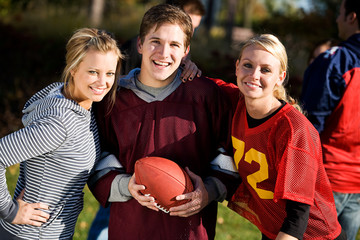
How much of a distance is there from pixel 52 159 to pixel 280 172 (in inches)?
51.6

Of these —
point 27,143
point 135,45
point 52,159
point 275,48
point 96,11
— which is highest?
point 275,48

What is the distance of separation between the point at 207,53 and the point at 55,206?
8.32 m

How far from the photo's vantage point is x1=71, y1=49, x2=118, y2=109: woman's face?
99.7 inches

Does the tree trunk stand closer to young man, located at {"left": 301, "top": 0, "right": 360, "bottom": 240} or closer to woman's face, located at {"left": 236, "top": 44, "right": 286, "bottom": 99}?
young man, located at {"left": 301, "top": 0, "right": 360, "bottom": 240}

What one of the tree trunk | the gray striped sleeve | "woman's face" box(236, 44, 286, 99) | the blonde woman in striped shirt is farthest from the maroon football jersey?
the tree trunk

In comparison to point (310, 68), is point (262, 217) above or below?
below

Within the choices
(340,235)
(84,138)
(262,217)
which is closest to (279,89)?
(262,217)

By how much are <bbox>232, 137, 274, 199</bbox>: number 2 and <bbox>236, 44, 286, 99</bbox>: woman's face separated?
32 centimetres

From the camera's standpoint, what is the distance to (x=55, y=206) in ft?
8.16

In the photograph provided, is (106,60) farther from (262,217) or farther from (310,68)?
(310,68)

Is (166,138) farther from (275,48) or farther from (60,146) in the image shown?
(275,48)

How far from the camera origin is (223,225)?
17.2ft

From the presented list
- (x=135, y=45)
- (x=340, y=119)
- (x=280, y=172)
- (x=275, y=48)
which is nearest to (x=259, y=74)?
(x=275, y=48)

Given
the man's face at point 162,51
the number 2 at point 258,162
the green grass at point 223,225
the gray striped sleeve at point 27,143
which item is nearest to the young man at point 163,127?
the man's face at point 162,51
